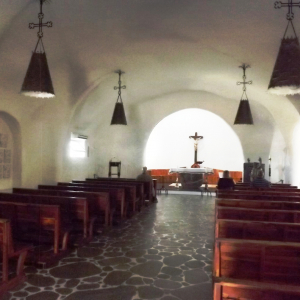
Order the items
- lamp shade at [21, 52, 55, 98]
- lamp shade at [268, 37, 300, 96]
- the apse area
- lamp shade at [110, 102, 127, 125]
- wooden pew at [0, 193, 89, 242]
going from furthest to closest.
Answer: the apse area → lamp shade at [110, 102, 127, 125] → wooden pew at [0, 193, 89, 242] → lamp shade at [21, 52, 55, 98] → lamp shade at [268, 37, 300, 96]

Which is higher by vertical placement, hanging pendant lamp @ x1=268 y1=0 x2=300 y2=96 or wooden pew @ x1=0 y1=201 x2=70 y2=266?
hanging pendant lamp @ x1=268 y1=0 x2=300 y2=96

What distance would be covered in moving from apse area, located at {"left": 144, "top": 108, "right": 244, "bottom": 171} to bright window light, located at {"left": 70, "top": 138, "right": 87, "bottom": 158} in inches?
167

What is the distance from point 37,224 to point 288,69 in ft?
13.2

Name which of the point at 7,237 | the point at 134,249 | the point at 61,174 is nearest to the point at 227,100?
the point at 61,174

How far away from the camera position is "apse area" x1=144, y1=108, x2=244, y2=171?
14.3m

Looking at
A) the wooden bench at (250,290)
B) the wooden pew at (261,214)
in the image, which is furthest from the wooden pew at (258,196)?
the wooden bench at (250,290)

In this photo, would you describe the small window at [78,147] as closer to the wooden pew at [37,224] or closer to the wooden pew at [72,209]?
the wooden pew at [72,209]

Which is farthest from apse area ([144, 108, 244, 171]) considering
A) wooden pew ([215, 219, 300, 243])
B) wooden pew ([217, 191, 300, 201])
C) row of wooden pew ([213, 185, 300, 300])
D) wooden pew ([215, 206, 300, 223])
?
wooden pew ([215, 219, 300, 243])

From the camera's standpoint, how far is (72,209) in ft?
16.3

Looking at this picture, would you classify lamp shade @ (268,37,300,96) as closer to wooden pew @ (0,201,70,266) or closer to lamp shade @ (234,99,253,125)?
lamp shade @ (234,99,253,125)

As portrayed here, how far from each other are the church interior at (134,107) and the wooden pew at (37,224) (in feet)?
0.26

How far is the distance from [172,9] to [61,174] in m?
5.66

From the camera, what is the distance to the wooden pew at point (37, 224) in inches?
164

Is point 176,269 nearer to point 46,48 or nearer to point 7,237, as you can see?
point 7,237
